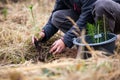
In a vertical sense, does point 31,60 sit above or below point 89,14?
below

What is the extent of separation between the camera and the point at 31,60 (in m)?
3.60

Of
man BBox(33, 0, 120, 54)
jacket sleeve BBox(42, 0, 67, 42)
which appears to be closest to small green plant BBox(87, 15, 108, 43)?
man BBox(33, 0, 120, 54)

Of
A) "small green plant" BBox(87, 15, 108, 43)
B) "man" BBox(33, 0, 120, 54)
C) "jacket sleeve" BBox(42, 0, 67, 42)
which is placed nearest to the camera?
"small green plant" BBox(87, 15, 108, 43)

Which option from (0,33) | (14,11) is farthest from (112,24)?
(14,11)

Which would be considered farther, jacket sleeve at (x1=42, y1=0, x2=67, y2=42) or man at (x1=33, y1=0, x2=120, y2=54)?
jacket sleeve at (x1=42, y1=0, x2=67, y2=42)

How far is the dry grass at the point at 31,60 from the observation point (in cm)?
250

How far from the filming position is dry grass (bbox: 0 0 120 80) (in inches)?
98.3

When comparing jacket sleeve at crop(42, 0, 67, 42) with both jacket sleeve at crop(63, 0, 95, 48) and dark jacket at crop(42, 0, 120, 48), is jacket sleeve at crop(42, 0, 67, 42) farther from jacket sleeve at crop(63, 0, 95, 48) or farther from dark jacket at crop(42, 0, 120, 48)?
jacket sleeve at crop(63, 0, 95, 48)

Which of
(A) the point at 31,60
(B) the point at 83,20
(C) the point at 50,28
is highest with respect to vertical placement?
(B) the point at 83,20

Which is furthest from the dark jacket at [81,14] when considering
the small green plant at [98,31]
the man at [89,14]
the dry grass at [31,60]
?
the dry grass at [31,60]

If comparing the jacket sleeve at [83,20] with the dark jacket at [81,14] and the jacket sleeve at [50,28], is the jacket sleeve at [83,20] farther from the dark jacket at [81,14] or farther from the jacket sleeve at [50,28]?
the jacket sleeve at [50,28]

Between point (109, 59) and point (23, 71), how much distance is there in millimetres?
683

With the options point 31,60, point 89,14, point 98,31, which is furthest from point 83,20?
point 31,60

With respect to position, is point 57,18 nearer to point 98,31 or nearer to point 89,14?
point 89,14
